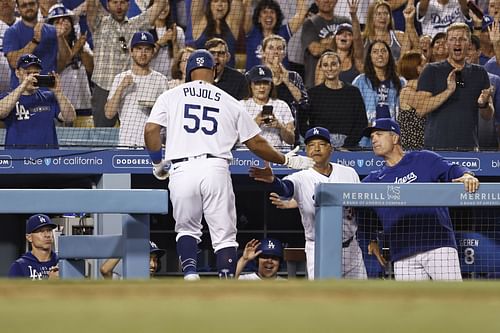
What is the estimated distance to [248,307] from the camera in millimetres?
2232

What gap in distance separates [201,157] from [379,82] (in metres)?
4.14

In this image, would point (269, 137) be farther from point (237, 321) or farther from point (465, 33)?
point (237, 321)

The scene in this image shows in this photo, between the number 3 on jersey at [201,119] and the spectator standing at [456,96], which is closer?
the number 3 on jersey at [201,119]

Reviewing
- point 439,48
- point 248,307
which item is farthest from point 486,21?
point 248,307

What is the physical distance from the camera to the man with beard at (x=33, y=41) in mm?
9727

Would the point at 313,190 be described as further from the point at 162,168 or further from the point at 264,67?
the point at 264,67

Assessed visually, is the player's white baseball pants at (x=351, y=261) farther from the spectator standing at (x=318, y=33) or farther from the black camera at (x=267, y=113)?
the spectator standing at (x=318, y=33)

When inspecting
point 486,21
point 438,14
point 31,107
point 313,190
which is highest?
point 438,14

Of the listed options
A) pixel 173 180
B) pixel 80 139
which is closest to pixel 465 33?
pixel 80 139

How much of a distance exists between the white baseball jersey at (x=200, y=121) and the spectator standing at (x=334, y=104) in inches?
136

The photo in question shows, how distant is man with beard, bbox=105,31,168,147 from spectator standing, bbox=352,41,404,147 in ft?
6.28

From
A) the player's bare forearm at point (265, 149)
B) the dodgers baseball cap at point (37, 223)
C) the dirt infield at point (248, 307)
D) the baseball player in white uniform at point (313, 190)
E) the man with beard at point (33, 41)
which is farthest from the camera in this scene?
the man with beard at point (33, 41)

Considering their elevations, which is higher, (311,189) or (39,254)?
(311,189)

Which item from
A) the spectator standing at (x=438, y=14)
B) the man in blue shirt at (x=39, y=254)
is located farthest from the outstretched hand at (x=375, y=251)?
the spectator standing at (x=438, y=14)
